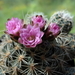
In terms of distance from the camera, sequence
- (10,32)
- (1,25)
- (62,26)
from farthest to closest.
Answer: (1,25) → (62,26) → (10,32)

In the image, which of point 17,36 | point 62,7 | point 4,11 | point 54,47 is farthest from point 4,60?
point 62,7

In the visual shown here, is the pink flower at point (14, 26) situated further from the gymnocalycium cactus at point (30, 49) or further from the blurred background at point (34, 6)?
the blurred background at point (34, 6)

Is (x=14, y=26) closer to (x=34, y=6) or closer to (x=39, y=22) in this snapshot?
(x=39, y=22)

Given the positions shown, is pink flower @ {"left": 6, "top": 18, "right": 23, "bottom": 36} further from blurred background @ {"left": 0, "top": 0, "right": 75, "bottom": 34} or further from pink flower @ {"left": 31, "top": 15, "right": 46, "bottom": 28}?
blurred background @ {"left": 0, "top": 0, "right": 75, "bottom": 34}

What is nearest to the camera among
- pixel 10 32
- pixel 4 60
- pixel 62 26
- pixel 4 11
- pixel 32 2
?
pixel 10 32

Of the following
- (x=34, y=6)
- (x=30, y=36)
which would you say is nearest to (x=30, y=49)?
(x=30, y=36)

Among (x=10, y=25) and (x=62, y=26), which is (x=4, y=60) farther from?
(x=62, y=26)
